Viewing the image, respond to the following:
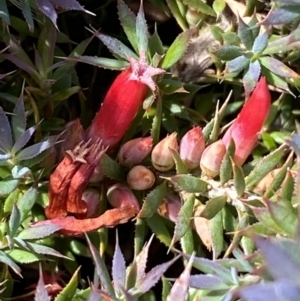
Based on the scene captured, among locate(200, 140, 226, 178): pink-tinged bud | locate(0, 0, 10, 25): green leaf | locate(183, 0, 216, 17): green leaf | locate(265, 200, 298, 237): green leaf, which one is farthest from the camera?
locate(183, 0, 216, 17): green leaf

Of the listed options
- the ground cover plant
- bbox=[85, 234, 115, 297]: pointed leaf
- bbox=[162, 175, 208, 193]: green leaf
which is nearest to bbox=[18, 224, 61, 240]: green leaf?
the ground cover plant

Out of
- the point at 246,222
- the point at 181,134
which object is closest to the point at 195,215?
the point at 246,222

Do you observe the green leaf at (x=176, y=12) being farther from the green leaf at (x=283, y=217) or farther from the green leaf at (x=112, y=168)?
the green leaf at (x=283, y=217)

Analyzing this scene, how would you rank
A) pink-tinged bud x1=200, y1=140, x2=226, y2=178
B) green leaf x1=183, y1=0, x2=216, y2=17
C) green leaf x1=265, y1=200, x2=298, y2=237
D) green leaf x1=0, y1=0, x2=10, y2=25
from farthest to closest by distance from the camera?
green leaf x1=183, y1=0, x2=216, y2=17 → pink-tinged bud x1=200, y1=140, x2=226, y2=178 → green leaf x1=0, y1=0, x2=10, y2=25 → green leaf x1=265, y1=200, x2=298, y2=237

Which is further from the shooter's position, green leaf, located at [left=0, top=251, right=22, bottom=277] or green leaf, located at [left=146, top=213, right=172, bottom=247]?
Answer: green leaf, located at [left=146, top=213, right=172, bottom=247]

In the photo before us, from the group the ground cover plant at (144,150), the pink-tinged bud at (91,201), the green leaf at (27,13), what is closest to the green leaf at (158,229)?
the ground cover plant at (144,150)

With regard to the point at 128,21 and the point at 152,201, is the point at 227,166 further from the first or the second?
the point at 128,21

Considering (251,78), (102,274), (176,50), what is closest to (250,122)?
(251,78)

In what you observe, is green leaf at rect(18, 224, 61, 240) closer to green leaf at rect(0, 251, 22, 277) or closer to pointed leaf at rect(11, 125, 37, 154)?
green leaf at rect(0, 251, 22, 277)

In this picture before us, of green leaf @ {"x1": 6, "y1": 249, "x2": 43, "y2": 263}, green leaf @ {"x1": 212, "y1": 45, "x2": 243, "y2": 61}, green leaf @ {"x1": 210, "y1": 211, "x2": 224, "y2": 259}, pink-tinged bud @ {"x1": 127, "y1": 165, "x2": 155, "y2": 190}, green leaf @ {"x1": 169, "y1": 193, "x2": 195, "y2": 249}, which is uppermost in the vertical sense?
green leaf @ {"x1": 212, "y1": 45, "x2": 243, "y2": 61}
